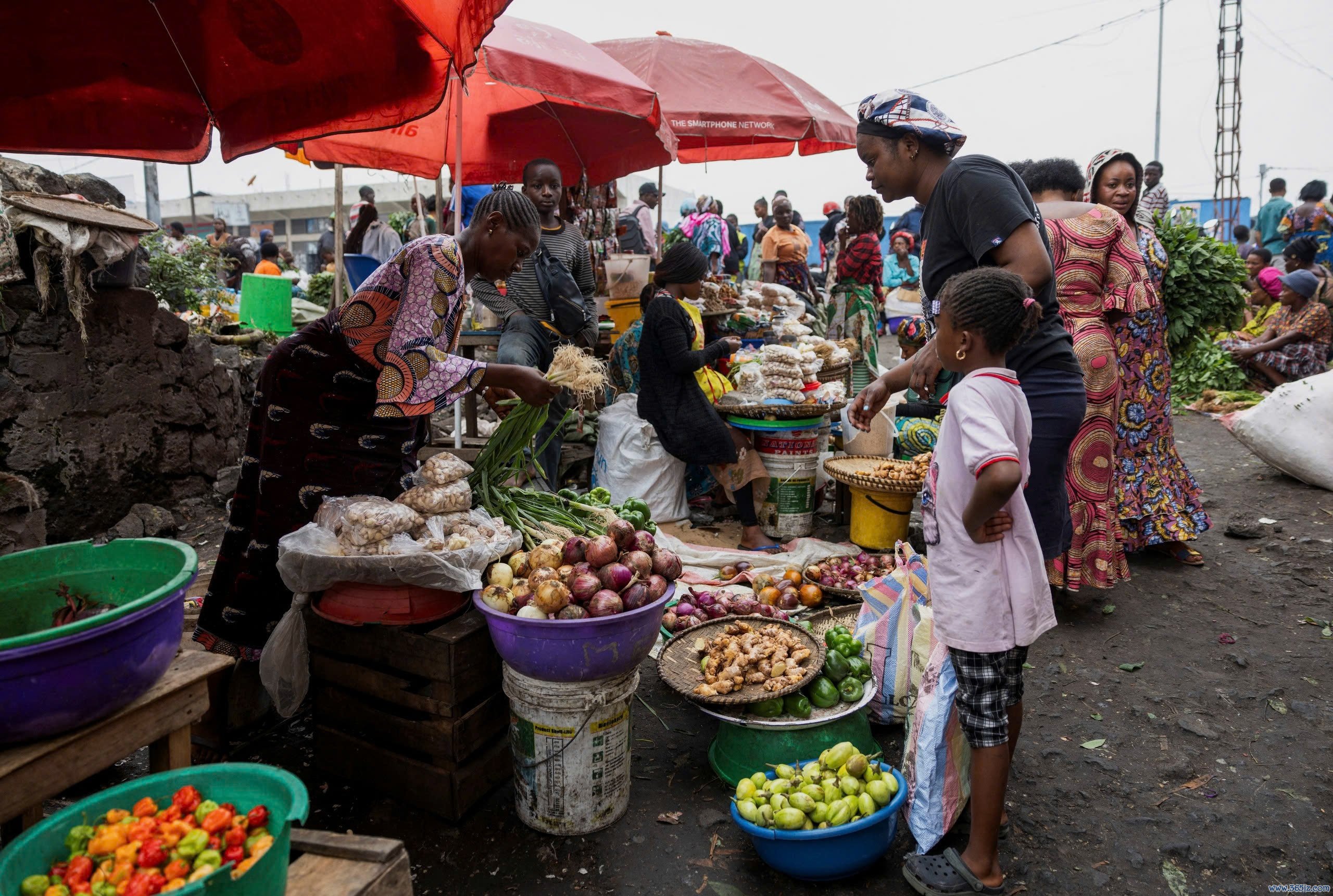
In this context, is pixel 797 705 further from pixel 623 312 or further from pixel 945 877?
pixel 623 312

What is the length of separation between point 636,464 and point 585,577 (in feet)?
10.6

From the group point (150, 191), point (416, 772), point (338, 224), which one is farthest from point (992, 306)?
point (150, 191)

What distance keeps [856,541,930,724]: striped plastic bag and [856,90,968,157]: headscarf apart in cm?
153

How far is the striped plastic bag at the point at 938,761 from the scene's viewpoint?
7.88ft

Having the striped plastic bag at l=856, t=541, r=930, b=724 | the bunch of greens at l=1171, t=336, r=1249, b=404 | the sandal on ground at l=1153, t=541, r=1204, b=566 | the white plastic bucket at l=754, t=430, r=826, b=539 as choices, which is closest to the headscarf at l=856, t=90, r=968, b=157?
the striped plastic bag at l=856, t=541, r=930, b=724

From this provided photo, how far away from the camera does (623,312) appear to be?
721cm

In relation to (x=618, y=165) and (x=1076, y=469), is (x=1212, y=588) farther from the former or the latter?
(x=618, y=165)

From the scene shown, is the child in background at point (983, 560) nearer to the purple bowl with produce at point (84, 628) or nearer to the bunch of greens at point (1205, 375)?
the purple bowl with produce at point (84, 628)

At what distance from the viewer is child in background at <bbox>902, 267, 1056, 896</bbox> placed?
2162 mm

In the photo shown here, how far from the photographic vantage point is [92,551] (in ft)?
6.77

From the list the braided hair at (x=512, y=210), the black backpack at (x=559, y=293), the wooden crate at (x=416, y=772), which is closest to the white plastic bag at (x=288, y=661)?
the wooden crate at (x=416, y=772)

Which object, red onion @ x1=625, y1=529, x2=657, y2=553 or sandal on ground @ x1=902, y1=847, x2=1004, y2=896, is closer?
sandal on ground @ x1=902, y1=847, x2=1004, y2=896

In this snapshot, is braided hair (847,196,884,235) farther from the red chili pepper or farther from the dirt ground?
the red chili pepper

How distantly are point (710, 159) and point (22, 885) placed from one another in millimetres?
9539
